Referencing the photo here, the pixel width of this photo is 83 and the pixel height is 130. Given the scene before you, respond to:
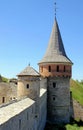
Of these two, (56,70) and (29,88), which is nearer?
(29,88)

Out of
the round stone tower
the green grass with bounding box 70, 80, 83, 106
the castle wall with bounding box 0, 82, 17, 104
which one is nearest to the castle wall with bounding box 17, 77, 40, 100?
the round stone tower

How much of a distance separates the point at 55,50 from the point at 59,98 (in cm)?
545

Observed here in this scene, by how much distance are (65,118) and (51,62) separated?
20.8 ft

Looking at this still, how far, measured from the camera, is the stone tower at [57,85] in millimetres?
34844

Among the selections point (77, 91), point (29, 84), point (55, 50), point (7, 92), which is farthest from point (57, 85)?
point (77, 91)

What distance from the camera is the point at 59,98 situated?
34.9m

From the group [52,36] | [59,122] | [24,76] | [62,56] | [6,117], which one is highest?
[52,36]

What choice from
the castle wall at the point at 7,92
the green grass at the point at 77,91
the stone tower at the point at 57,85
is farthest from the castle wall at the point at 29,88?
the green grass at the point at 77,91

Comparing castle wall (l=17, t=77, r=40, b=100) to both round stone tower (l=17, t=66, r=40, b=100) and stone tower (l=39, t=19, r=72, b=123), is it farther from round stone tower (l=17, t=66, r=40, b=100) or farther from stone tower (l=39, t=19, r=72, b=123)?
stone tower (l=39, t=19, r=72, b=123)

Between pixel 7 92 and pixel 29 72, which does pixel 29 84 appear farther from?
pixel 7 92

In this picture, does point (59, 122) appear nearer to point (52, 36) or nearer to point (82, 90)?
point (52, 36)

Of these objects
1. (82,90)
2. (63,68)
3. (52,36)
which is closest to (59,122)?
(63,68)

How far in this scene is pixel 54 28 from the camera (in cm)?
3769

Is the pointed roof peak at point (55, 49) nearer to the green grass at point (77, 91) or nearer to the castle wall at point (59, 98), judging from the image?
the castle wall at point (59, 98)
